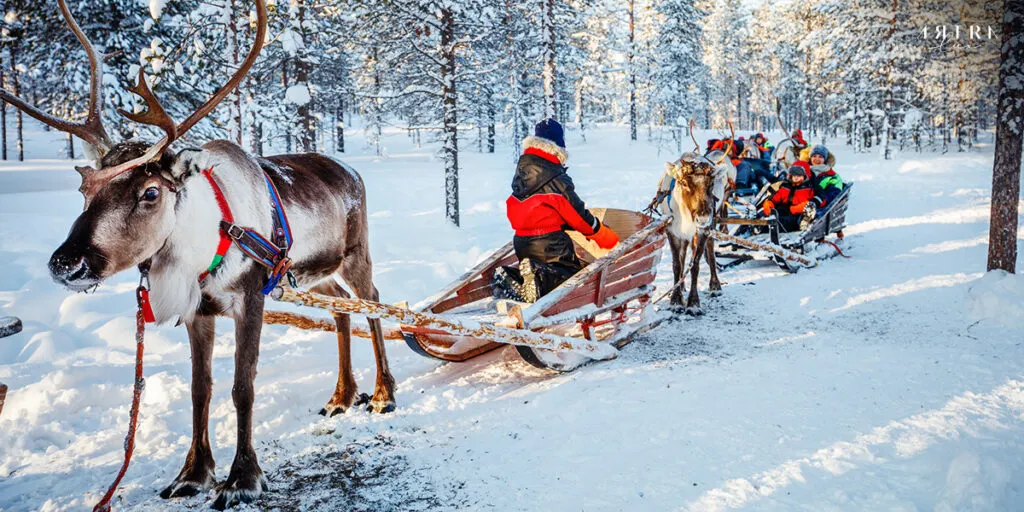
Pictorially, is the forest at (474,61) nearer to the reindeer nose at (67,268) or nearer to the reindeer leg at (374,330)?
the reindeer leg at (374,330)

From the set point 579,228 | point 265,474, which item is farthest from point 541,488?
point 579,228

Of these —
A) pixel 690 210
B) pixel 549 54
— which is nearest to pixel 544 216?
pixel 690 210

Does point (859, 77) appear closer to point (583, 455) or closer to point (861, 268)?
point (861, 268)

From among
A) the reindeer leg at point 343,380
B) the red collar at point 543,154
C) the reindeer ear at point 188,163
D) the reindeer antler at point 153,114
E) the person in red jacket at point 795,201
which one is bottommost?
the reindeer leg at point 343,380

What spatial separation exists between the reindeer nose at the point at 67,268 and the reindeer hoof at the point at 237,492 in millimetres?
1402

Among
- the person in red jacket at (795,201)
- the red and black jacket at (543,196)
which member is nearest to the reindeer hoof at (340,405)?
the red and black jacket at (543,196)

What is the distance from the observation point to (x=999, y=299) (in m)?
6.58

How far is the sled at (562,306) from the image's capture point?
4.82 metres

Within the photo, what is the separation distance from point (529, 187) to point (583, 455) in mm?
2507

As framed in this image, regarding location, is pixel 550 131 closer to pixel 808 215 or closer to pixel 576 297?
pixel 576 297

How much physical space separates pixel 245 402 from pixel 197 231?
1.04 m

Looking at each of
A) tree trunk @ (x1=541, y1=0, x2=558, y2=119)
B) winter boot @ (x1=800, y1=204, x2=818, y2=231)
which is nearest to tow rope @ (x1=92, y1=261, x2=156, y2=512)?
winter boot @ (x1=800, y1=204, x2=818, y2=231)

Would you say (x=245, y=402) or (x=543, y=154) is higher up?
(x=543, y=154)

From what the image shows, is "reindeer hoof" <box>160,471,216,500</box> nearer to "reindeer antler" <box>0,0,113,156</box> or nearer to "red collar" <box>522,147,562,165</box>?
"reindeer antler" <box>0,0,113,156</box>
